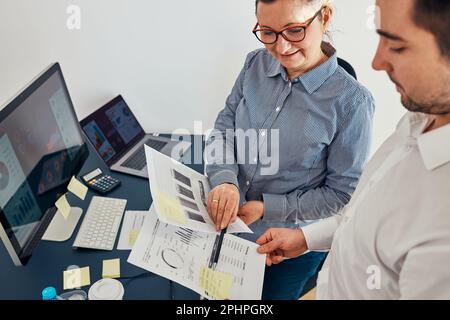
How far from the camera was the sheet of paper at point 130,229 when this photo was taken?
111 centimetres

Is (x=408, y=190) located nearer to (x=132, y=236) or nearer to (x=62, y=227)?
(x=132, y=236)

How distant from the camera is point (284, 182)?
42.8 inches

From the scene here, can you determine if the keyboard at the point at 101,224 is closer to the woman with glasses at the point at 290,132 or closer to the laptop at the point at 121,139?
the laptop at the point at 121,139

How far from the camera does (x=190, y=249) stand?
91 cm

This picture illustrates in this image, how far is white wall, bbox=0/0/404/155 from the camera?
1361 mm

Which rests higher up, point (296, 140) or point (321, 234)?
point (296, 140)

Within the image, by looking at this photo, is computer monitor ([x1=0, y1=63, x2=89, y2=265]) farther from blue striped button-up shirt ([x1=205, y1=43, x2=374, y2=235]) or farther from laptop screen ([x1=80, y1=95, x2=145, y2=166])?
blue striped button-up shirt ([x1=205, y1=43, x2=374, y2=235])

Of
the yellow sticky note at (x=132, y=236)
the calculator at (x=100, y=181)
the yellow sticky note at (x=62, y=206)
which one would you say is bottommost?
the yellow sticky note at (x=132, y=236)

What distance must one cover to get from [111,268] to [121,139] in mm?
658

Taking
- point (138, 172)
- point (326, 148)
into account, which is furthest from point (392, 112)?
point (138, 172)

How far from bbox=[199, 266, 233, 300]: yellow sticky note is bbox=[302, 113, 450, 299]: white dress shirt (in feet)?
0.70

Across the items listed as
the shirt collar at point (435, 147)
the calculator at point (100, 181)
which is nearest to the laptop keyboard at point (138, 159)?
the calculator at point (100, 181)

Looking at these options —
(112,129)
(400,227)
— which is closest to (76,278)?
(112,129)

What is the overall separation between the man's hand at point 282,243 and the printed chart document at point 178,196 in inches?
2.3
